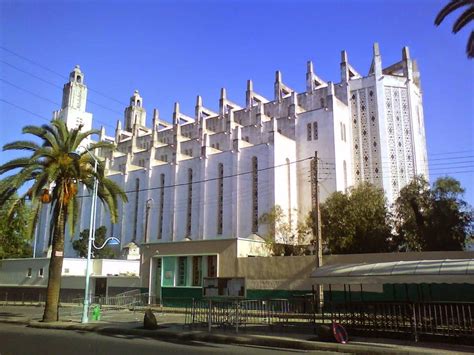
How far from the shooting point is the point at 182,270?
→ 107ft

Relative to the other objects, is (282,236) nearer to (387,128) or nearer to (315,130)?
(315,130)

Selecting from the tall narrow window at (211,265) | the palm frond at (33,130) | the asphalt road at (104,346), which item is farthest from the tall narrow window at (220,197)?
the asphalt road at (104,346)

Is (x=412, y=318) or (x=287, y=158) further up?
(x=287, y=158)

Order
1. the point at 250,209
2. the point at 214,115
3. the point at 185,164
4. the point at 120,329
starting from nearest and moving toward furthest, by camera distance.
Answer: the point at 120,329
the point at 250,209
the point at 185,164
the point at 214,115

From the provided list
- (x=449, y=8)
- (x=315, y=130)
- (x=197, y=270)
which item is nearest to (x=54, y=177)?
(x=197, y=270)

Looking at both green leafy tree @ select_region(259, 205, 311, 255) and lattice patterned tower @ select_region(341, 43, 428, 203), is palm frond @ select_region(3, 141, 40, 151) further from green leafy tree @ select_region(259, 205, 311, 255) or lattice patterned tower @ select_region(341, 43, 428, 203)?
lattice patterned tower @ select_region(341, 43, 428, 203)

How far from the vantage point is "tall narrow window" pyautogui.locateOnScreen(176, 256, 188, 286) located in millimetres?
32125

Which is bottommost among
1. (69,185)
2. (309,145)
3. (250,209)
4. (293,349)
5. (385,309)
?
(293,349)

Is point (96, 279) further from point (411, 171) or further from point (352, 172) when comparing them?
point (411, 171)

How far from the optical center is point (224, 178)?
58.3 m

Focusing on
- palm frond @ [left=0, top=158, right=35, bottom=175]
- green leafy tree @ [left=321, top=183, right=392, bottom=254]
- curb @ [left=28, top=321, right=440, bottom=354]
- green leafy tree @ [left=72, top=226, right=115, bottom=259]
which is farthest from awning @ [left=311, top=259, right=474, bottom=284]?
green leafy tree @ [left=72, top=226, right=115, bottom=259]

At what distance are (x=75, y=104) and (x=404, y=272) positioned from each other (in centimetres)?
8615

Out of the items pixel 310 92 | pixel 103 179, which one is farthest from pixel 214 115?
pixel 103 179

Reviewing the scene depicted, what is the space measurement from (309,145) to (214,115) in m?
23.3
